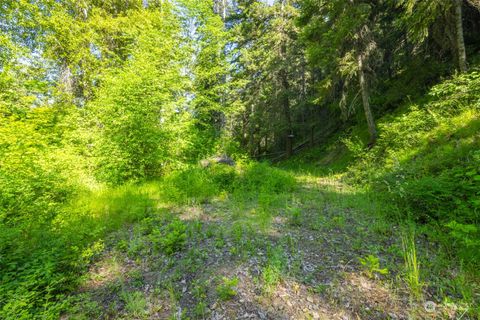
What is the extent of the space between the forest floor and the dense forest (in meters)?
0.03

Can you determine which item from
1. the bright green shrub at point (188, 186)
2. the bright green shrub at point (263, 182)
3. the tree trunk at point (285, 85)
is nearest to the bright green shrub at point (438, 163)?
the bright green shrub at point (263, 182)

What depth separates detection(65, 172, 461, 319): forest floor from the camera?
2.54 meters

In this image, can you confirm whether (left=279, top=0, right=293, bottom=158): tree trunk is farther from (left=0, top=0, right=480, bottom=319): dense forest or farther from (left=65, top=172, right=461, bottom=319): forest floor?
(left=65, top=172, right=461, bottom=319): forest floor

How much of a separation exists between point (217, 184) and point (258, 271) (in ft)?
15.2

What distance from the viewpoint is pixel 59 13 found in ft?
37.9

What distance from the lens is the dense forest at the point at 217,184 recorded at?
2750 millimetres

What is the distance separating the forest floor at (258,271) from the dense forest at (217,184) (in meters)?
0.03

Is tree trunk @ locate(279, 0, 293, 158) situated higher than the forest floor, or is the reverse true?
tree trunk @ locate(279, 0, 293, 158)

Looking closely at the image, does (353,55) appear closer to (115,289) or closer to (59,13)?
(115,289)

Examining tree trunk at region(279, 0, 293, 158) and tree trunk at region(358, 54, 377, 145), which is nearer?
tree trunk at region(358, 54, 377, 145)

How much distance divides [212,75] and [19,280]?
1172 cm

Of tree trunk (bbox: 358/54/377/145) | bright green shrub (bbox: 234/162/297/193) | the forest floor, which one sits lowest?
the forest floor

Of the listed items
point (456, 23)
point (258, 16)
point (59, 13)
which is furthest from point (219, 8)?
point (456, 23)

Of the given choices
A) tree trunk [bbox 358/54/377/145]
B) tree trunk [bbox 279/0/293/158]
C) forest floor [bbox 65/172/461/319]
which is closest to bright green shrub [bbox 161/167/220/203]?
forest floor [bbox 65/172/461/319]
